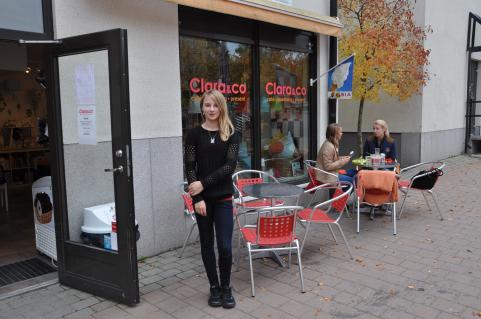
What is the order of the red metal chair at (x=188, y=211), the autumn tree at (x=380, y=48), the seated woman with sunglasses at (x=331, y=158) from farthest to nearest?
1. the autumn tree at (x=380, y=48)
2. the seated woman with sunglasses at (x=331, y=158)
3. the red metal chair at (x=188, y=211)

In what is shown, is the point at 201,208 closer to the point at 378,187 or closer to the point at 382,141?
the point at 378,187

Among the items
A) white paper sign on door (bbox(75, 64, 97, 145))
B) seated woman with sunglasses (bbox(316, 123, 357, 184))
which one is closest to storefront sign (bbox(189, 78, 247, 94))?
seated woman with sunglasses (bbox(316, 123, 357, 184))

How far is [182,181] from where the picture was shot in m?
4.98

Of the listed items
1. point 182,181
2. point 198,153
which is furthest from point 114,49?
point 182,181

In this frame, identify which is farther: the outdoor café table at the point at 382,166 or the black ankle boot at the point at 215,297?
the outdoor café table at the point at 382,166

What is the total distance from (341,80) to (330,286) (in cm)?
373

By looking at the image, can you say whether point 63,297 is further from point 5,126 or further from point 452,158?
point 452,158

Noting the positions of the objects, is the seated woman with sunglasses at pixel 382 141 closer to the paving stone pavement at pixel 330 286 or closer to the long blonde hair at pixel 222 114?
the paving stone pavement at pixel 330 286

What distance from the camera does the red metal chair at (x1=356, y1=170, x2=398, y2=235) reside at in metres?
5.50

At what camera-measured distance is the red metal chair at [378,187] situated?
18.0 feet

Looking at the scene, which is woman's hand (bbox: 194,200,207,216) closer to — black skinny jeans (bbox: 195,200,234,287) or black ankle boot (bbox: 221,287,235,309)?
black skinny jeans (bbox: 195,200,234,287)

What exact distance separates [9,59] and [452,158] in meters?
11.7

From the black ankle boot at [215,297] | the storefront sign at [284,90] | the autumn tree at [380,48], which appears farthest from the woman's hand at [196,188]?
the autumn tree at [380,48]

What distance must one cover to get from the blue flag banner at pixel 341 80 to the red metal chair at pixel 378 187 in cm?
155
